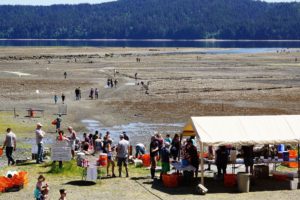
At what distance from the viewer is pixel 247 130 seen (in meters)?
20.6

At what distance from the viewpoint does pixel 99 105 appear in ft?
168

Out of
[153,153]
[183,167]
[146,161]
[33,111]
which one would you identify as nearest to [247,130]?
[183,167]

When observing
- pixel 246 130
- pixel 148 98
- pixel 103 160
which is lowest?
pixel 148 98

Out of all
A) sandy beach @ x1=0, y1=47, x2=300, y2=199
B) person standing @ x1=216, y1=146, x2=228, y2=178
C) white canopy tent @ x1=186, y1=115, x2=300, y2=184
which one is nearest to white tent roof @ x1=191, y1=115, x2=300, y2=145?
white canopy tent @ x1=186, y1=115, x2=300, y2=184

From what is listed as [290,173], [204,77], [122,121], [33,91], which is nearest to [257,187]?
[290,173]

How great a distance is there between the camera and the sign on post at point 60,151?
22.5 m

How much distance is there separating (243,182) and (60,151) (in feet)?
22.0

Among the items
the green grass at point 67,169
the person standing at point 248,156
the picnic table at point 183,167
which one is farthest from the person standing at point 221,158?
the green grass at point 67,169

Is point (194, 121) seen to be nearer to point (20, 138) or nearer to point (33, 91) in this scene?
point (20, 138)

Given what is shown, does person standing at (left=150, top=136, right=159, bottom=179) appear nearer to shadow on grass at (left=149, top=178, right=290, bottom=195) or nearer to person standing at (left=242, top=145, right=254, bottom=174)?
shadow on grass at (left=149, top=178, right=290, bottom=195)

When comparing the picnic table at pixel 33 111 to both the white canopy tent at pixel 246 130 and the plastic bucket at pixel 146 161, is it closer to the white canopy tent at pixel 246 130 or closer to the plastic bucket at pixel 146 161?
the plastic bucket at pixel 146 161

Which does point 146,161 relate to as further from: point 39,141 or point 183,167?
point 39,141

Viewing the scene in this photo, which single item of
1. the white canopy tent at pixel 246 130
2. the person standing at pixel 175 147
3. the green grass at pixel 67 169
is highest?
the white canopy tent at pixel 246 130

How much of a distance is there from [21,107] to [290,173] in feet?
103
